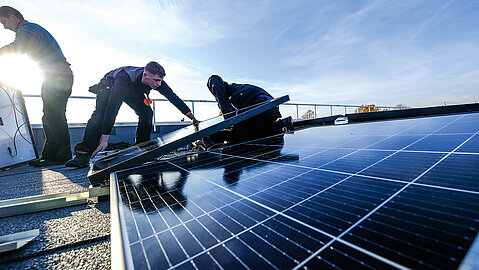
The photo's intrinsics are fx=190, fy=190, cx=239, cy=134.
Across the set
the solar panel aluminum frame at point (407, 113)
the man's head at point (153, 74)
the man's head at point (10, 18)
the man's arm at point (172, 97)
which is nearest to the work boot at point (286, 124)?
the solar panel aluminum frame at point (407, 113)

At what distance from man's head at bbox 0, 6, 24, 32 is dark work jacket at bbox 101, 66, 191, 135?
61.4 inches

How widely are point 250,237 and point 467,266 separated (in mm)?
492

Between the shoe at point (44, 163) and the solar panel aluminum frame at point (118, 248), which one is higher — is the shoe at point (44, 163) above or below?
below

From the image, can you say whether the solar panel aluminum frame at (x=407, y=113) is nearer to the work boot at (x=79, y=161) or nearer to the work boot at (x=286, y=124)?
the work boot at (x=286, y=124)

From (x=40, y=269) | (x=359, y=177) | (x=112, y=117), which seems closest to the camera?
(x=40, y=269)

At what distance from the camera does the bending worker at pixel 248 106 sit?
155 inches

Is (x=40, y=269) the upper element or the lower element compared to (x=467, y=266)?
lower

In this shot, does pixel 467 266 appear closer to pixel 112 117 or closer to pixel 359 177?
pixel 359 177

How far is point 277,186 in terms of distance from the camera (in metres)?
1.03

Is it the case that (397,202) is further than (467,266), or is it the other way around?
(397,202)

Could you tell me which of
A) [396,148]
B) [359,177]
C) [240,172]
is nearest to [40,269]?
[240,172]

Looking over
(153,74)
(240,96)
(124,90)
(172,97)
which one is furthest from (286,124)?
(124,90)

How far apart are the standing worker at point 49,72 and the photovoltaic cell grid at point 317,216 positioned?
394 cm

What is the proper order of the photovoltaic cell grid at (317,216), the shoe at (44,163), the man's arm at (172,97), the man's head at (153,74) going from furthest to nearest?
the man's arm at (172,97)
the shoe at (44,163)
the man's head at (153,74)
the photovoltaic cell grid at (317,216)
